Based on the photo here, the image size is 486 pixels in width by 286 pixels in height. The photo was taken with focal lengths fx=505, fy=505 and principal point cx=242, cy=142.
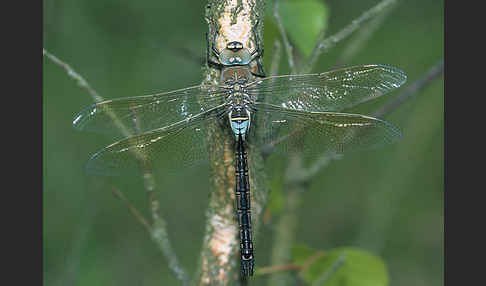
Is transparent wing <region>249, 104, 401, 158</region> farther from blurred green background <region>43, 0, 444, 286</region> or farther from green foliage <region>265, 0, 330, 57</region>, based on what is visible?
blurred green background <region>43, 0, 444, 286</region>

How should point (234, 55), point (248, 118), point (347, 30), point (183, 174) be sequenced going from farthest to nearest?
point (183, 174) → point (248, 118) → point (234, 55) → point (347, 30)

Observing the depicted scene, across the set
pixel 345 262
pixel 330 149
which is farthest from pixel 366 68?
pixel 345 262

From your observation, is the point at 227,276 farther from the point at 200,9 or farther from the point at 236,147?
the point at 200,9

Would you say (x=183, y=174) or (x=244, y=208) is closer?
(x=244, y=208)

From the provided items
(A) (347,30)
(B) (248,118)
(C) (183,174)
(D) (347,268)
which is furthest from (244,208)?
(C) (183,174)

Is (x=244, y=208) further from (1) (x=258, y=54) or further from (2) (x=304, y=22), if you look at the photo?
(2) (x=304, y=22)
